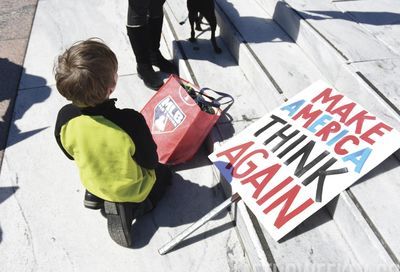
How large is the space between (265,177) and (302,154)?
26 centimetres

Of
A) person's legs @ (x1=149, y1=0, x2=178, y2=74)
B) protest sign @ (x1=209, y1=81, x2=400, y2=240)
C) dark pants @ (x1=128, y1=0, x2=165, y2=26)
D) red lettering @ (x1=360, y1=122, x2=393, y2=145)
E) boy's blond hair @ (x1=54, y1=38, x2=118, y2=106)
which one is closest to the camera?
boy's blond hair @ (x1=54, y1=38, x2=118, y2=106)

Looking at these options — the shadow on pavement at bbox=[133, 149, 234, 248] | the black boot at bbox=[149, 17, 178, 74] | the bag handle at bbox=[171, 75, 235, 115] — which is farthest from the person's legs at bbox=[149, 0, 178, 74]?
the shadow on pavement at bbox=[133, 149, 234, 248]

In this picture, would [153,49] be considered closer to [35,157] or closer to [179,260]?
[35,157]

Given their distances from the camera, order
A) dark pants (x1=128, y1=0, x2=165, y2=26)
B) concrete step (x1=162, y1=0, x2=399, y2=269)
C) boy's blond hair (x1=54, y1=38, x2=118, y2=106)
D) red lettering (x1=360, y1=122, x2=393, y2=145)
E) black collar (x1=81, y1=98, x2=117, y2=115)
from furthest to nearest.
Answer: dark pants (x1=128, y1=0, x2=165, y2=26)
red lettering (x1=360, y1=122, x2=393, y2=145)
concrete step (x1=162, y1=0, x2=399, y2=269)
black collar (x1=81, y1=98, x2=117, y2=115)
boy's blond hair (x1=54, y1=38, x2=118, y2=106)

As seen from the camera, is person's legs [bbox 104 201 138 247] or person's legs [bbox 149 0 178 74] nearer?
person's legs [bbox 104 201 138 247]

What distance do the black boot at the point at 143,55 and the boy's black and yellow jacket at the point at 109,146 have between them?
1.28m

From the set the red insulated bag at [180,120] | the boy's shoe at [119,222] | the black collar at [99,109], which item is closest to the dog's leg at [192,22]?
the red insulated bag at [180,120]

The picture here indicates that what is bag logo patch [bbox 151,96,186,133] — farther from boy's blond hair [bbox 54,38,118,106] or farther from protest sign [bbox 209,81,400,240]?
boy's blond hair [bbox 54,38,118,106]

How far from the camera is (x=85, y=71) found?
5.13 feet

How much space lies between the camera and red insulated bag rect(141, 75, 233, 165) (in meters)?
2.45

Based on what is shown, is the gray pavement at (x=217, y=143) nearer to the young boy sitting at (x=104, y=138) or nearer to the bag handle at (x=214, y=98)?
the bag handle at (x=214, y=98)

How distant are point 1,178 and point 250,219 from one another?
1732 millimetres

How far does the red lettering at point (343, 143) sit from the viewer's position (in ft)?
6.86

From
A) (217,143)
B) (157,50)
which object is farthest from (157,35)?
(217,143)
